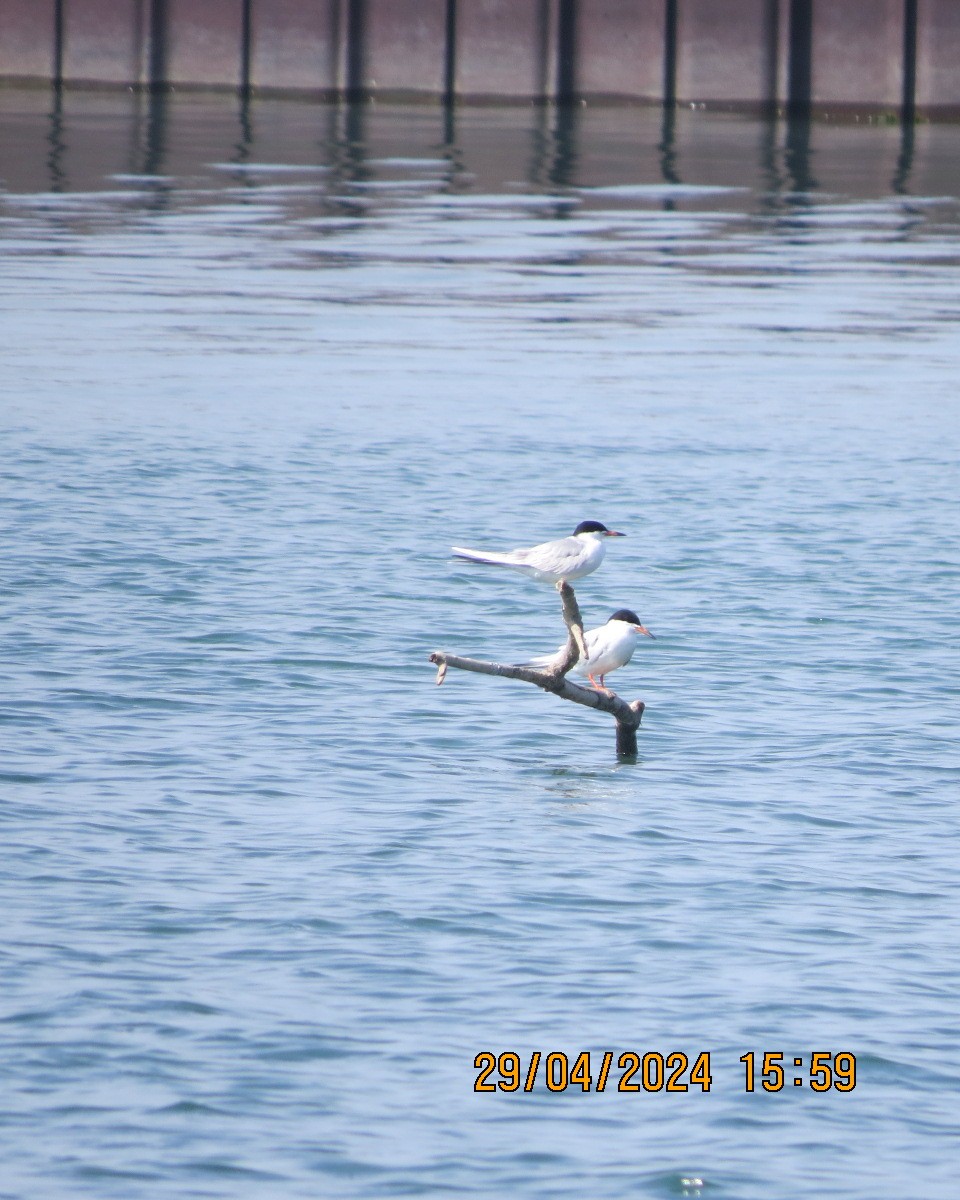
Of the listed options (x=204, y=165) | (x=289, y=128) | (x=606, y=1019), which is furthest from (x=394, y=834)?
(x=289, y=128)

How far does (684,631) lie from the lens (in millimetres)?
16953

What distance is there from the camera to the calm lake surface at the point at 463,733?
909 cm

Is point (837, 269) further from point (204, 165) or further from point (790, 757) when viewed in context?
point (790, 757)

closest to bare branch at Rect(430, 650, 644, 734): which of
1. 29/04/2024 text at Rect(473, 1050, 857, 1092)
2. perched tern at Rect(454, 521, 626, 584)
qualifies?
perched tern at Rect(454, 521, 626, 584)

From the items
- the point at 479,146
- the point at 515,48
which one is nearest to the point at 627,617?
the point at 479,146

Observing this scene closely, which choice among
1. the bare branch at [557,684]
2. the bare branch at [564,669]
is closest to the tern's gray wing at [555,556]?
the bare branch at [564,669]

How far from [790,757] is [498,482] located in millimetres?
8673

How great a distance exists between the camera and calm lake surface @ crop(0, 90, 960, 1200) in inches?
358

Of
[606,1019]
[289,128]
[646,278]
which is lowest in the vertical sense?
[606,1019]

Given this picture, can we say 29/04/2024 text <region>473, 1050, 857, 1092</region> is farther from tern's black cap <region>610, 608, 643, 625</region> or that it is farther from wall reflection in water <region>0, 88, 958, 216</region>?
wall reflection in water <region>0, 88, 958, 216</region>

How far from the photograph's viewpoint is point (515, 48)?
52594mm
